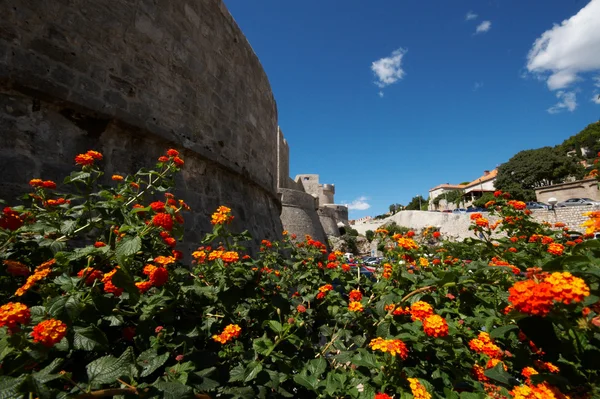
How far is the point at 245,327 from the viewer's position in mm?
1751

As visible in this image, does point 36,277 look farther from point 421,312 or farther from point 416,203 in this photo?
point 416,203

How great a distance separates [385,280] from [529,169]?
166 feet

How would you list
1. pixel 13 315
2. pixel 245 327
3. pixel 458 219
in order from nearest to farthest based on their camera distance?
pixel 13 315 → pixel 245 327 → pixel 458 219

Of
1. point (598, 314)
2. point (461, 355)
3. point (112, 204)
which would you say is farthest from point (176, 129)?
point (598, 314)

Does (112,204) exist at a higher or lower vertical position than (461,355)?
higher

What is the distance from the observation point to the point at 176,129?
14.0ft

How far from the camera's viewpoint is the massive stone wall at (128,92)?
2889mm

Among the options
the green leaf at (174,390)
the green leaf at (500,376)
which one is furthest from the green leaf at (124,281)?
the green leaf at (500,376)

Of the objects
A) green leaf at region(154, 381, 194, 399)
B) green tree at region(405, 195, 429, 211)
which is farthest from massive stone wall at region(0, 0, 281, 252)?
green tree at region(405, 195, 429, 211)

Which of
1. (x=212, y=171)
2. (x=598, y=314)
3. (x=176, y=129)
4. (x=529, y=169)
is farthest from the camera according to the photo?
(x=529, y=169)

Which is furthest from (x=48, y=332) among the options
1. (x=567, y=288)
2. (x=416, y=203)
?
(x=416, y=203)

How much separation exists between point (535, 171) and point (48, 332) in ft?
170

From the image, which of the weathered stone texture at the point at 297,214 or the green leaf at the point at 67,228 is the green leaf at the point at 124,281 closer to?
the green leaf at the point at 67,228

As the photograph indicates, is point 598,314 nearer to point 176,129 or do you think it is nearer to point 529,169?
point 176,129
